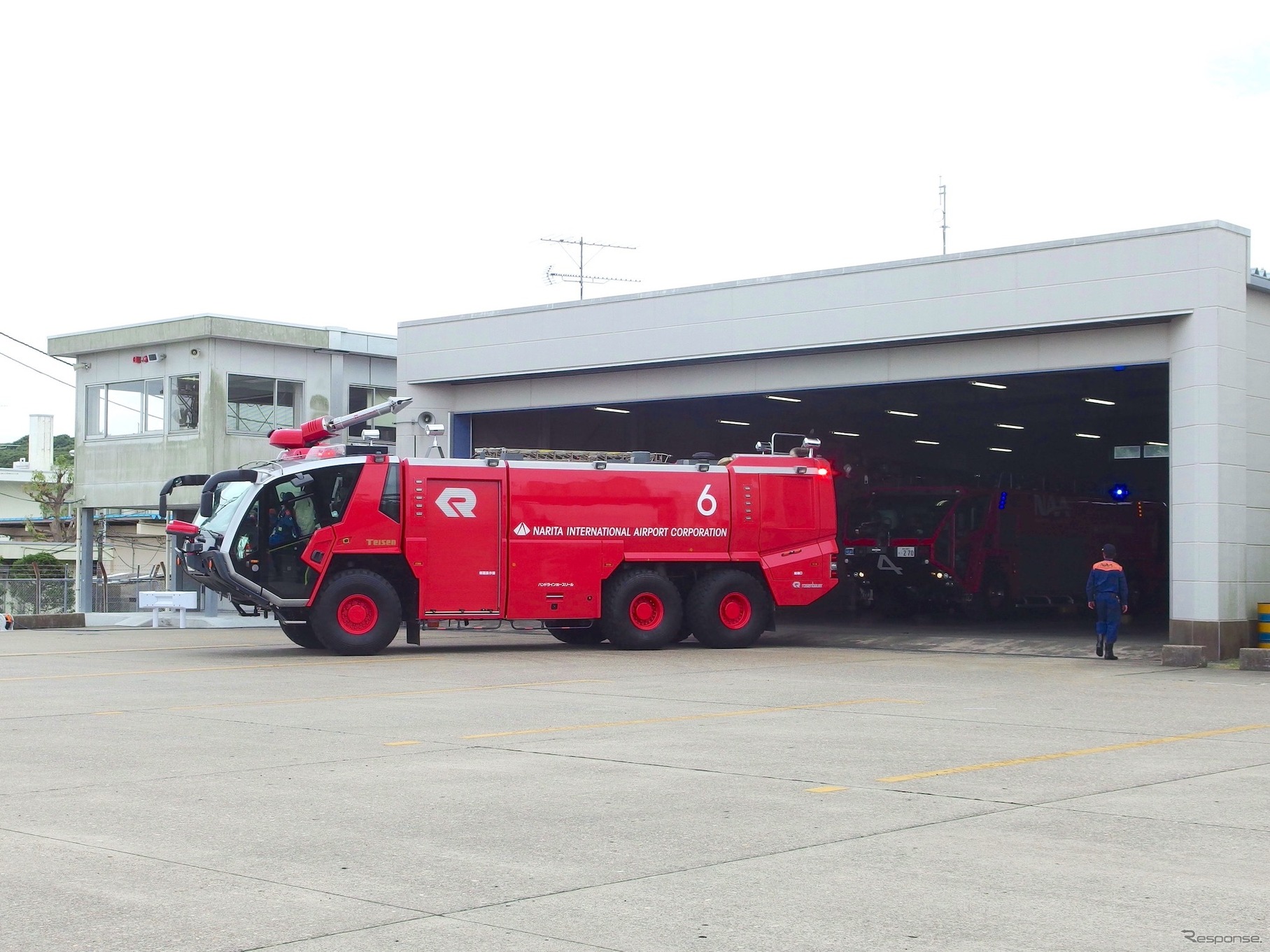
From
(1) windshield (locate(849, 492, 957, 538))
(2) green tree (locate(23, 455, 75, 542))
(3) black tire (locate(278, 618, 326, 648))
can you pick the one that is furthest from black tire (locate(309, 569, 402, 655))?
(2) green tree (locate(23, 455, 75, 542))

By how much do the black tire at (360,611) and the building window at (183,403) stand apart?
53.8 feet

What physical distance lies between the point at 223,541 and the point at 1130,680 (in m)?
12.3

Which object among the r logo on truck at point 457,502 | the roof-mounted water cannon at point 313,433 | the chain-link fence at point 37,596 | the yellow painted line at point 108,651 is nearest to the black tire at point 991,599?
the r logo on truck at point 457,502

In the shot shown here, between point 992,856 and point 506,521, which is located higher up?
point 506,521

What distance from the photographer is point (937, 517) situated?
3128 cm

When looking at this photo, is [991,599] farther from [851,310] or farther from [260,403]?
[260,403]

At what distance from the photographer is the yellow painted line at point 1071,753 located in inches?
371

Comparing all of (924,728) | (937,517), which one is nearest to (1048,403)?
(937,517)

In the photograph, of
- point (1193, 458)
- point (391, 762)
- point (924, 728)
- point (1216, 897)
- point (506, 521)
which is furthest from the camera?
point (506, 521)

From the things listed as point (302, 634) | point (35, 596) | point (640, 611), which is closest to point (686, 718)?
point (640, 611)

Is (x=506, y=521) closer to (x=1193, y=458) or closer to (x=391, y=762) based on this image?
(x=1193, y=458)

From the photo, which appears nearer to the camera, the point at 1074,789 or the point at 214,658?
the point at 1074,789

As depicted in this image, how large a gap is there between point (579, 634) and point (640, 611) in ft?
7.45

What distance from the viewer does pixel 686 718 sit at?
12898mm
